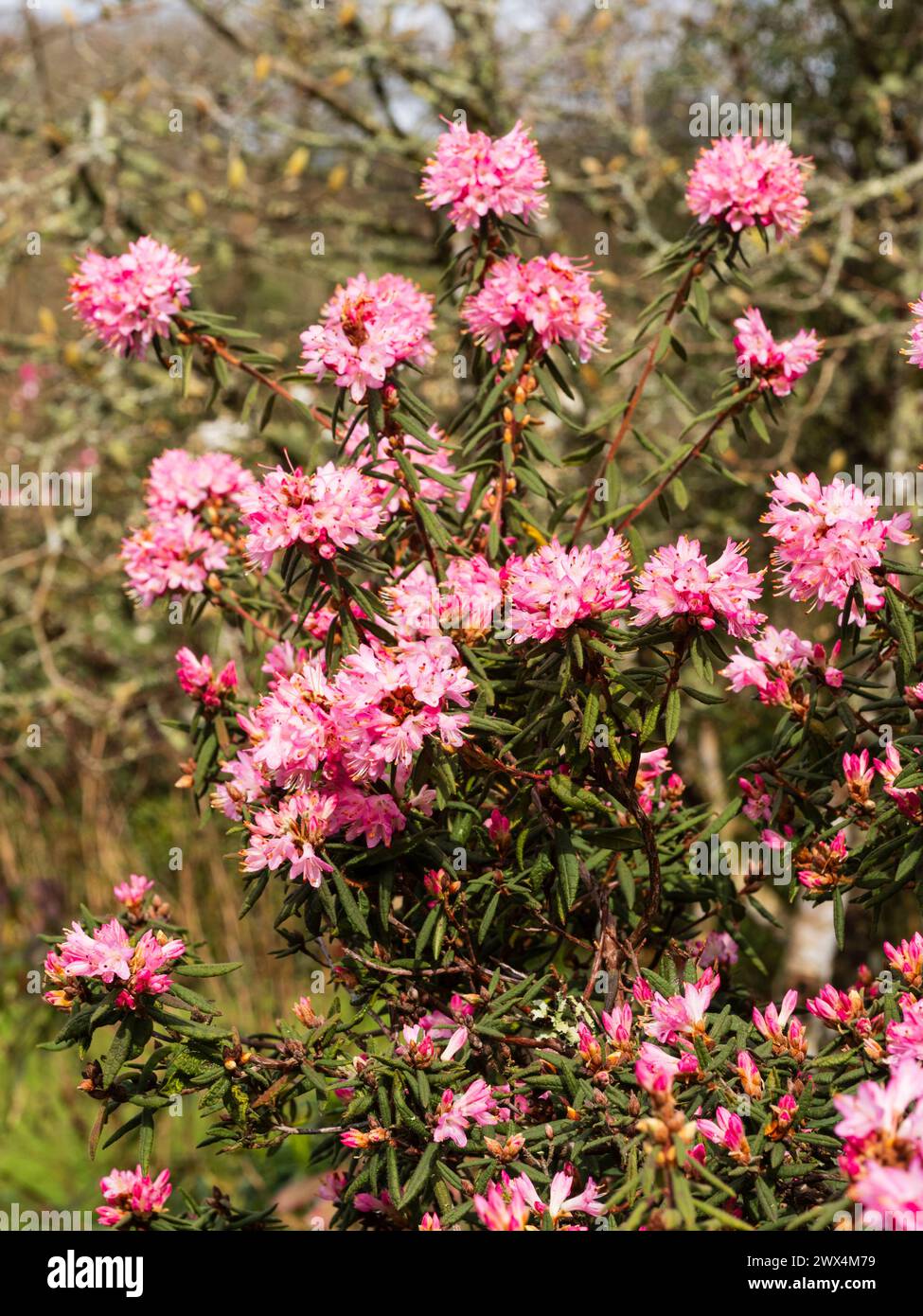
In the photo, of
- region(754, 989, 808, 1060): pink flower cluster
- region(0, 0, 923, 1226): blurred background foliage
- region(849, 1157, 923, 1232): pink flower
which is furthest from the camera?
region(0, 0, 923, 1226): blurred background foliage

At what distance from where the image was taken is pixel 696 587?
1.30 meters

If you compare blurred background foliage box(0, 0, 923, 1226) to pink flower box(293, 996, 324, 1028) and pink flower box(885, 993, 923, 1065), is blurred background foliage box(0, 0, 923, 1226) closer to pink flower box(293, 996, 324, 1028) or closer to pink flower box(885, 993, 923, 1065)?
pink flower box(293, 996, 324, 1028)

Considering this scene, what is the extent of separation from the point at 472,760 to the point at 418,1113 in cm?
44

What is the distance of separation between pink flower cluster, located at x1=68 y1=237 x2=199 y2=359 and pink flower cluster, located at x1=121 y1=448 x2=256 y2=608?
0.80 ft

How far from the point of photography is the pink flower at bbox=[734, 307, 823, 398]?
179 cm

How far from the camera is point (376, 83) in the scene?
472 cm

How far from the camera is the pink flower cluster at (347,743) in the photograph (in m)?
1.30

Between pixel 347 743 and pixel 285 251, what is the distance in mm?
3871

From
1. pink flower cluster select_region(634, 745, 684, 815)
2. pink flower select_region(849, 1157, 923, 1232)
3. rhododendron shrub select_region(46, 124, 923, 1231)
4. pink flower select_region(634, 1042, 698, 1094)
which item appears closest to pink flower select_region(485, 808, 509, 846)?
rhododendron shrub select_region(46, 124, 923, 1231)
